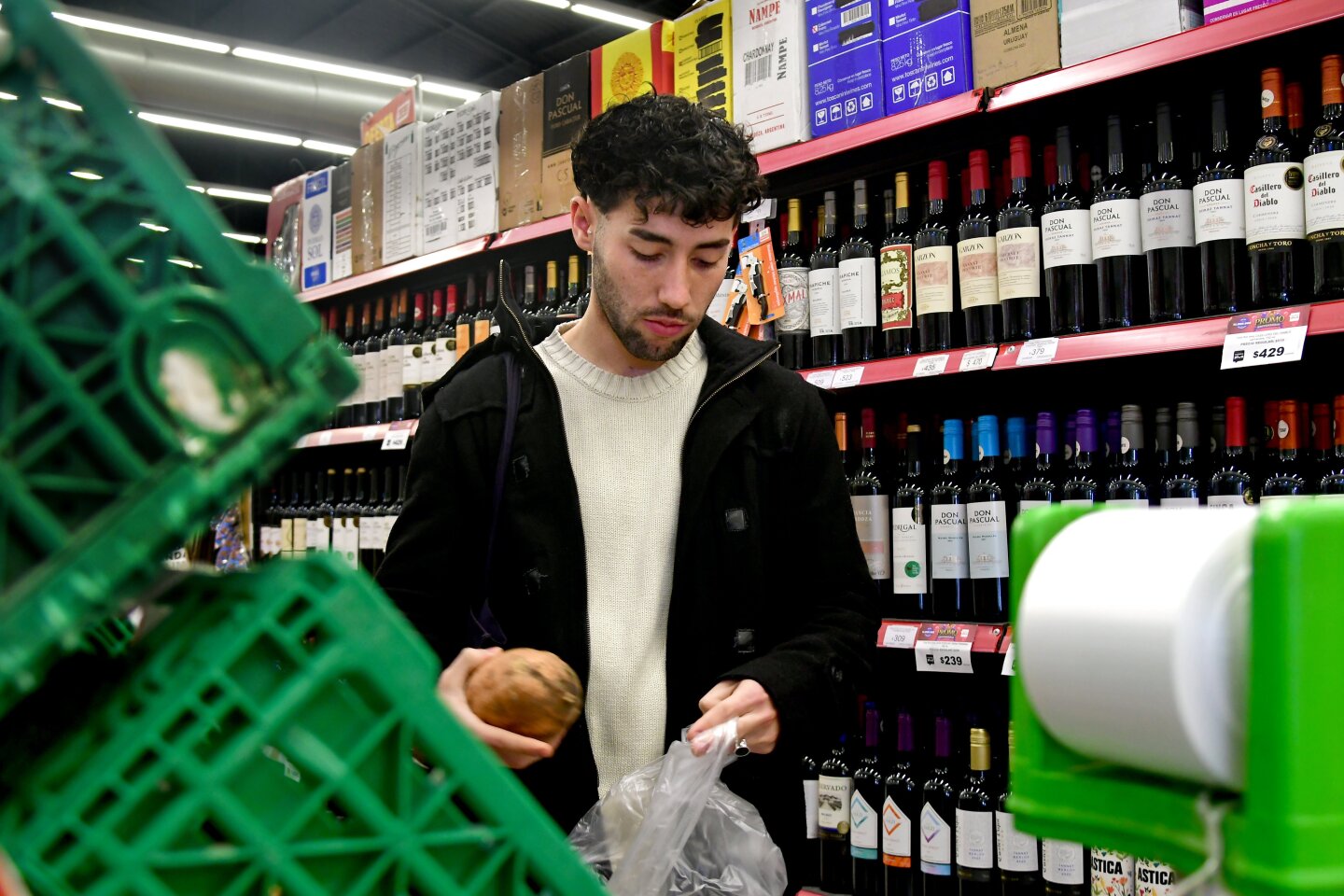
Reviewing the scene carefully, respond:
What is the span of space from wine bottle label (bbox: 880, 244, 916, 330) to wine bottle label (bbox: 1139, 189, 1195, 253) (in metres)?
0.59

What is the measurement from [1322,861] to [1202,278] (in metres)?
1.99

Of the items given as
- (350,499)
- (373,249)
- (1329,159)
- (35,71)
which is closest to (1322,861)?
(35,71)

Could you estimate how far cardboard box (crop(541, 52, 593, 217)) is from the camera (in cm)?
358

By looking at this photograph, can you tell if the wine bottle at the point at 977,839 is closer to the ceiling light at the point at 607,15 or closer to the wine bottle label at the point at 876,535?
the wine bottle label at the point at 876,535

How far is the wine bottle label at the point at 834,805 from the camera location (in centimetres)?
284

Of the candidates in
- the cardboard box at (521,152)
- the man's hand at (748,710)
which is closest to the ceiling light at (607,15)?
the cardboard box at (521,152)

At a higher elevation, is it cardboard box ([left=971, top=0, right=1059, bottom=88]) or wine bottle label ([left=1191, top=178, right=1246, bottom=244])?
cardboard box ([left=971, top=0, right=1059, bottom=88])

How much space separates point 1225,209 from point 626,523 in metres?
1.46

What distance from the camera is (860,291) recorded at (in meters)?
2.78

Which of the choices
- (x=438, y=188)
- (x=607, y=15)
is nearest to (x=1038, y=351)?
(x=438, y=188)

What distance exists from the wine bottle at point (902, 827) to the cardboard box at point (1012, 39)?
1.50 m

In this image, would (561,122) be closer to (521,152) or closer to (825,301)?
(521,152)

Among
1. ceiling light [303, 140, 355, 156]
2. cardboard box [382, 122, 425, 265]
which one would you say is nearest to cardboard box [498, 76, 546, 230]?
cardboard box [382, 122, 425, 265]

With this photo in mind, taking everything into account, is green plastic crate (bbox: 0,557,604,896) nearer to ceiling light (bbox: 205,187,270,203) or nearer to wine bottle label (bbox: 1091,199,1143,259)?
wine bottle label (bbox: 1091,199,1143,259)
